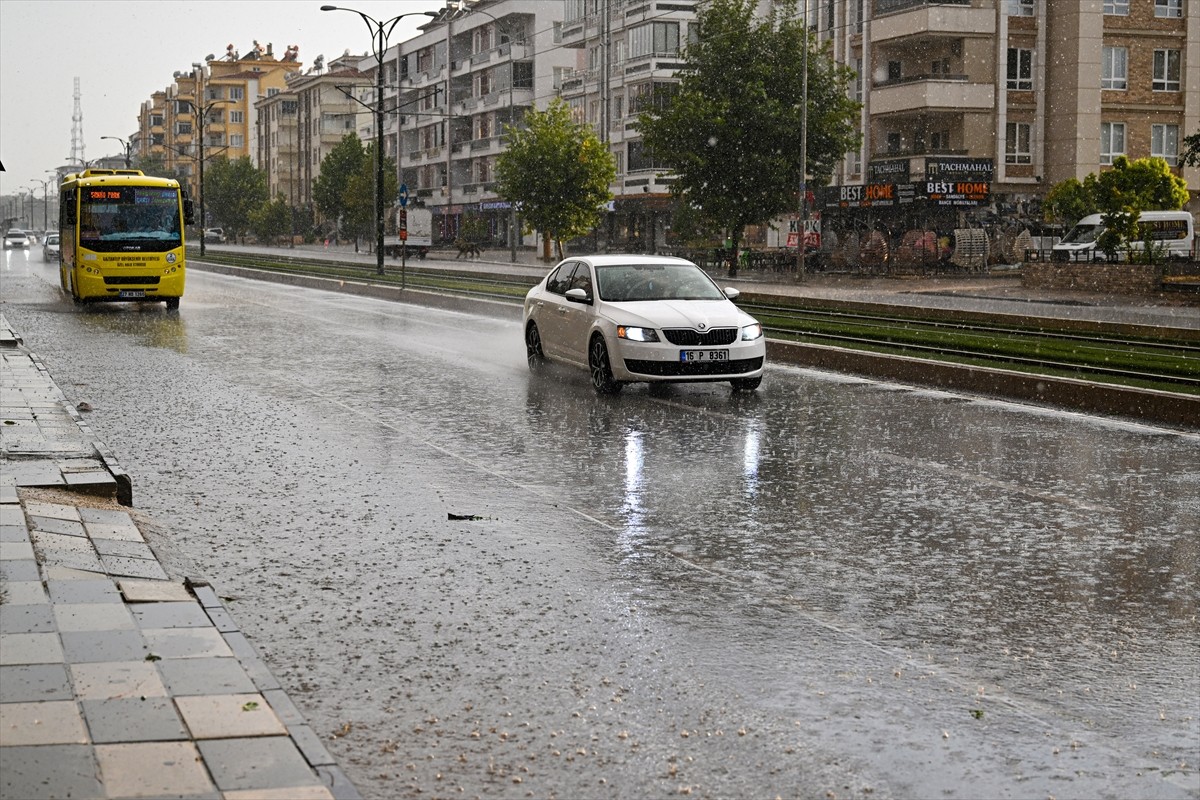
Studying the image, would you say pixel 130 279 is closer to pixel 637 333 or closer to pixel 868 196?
pixel 637 333

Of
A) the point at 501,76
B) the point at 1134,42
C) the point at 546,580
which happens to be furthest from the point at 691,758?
the point at 501,76

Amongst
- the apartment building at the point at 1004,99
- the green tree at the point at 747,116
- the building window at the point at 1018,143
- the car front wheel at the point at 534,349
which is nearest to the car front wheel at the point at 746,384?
the car front wheel at the point at 534,349

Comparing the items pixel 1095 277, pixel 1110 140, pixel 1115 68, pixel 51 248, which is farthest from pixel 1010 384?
pixel 51 248

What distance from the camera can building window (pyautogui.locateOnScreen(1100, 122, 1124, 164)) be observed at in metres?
58.3

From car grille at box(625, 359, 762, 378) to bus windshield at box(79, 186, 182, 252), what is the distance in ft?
59.4

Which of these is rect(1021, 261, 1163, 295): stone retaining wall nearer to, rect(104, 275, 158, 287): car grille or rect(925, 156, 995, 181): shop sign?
rect(925, 156, 995, 181): shop sign

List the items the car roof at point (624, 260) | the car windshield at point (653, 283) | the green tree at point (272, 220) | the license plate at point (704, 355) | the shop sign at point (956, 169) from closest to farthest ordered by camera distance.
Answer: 1. the license plate at point (704, 355)
2. the car windshield at point (653, 283)
3. the car roof at point (624, 260)
4. the shop sign at point (956, 169)
5. the green tree at point (272, 220)

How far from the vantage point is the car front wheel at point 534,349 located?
58.9 feet

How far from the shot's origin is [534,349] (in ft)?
59.6

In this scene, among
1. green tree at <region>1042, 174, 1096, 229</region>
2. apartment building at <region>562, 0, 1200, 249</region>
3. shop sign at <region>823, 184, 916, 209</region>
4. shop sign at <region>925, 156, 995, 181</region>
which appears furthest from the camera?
apartment building at <region>562, 0, 1200, 249</region>

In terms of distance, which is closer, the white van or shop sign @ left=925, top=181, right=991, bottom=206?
the white van

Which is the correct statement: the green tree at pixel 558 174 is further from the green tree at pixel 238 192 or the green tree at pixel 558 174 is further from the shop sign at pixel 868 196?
the green tree at pixel 238 192

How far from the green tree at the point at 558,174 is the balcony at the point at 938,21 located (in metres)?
14.2

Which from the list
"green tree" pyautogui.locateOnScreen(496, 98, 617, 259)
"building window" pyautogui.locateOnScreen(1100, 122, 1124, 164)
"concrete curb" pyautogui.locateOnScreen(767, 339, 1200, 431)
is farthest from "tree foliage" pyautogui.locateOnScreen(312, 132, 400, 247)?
"concrete curb" pyautogui.locateOnScreen(767, 339, 1200, 431)
